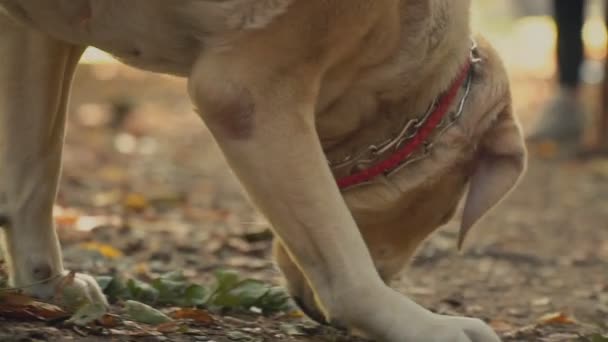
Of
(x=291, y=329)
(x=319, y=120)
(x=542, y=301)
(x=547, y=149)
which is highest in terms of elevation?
(x=319, y=120)

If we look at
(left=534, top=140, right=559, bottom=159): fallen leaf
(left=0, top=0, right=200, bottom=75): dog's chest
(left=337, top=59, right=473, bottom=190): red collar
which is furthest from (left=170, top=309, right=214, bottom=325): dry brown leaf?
(left=534, top=140, right=559, bottom=159): fallen leaf

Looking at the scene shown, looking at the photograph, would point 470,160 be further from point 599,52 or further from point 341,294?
point 599,52

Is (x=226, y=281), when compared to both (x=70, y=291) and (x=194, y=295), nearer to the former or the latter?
(x=194, y=295)

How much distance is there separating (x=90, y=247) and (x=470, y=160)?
5.62ft

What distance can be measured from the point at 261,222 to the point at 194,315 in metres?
1.89

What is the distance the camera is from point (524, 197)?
702 centimetres

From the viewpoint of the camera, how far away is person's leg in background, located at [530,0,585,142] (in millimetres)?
8547

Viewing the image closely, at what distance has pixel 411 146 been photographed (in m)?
3.10

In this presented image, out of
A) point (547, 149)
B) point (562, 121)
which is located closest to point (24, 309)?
point (547, 149)

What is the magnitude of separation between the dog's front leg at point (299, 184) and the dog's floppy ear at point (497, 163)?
1.74ft

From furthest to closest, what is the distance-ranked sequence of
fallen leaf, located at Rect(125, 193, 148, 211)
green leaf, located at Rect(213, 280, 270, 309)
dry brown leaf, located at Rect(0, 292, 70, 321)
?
fallen leaf, located at Rect(125, 193, 148, 211)
green leaf, located at Rect(213, 280, 270, 309)
dry brown leaf, located at Rect(0, 292, 70, 321)

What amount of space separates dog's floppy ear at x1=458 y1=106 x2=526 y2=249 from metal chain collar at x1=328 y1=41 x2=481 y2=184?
12 cm

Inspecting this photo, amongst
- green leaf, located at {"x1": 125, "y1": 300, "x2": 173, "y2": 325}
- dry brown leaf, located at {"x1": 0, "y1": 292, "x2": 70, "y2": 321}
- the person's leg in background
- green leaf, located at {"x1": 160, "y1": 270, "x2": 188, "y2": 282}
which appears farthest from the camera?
the person's leg in background

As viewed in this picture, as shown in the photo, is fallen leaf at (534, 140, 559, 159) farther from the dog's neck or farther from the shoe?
the dog's neck
